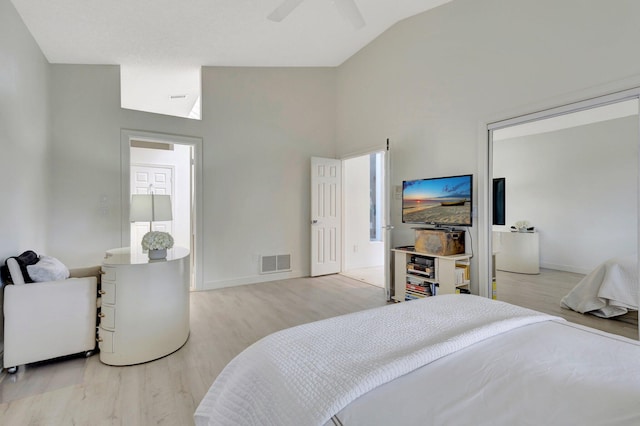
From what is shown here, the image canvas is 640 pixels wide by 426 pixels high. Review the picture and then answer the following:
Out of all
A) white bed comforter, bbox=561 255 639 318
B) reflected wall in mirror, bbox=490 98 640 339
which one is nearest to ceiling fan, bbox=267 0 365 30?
reflected wall in mirror, bbox=490 98 640 339

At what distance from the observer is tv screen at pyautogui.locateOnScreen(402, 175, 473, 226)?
3.21 m

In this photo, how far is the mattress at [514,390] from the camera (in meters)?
0.73

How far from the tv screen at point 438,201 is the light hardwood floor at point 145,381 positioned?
4.78 feet

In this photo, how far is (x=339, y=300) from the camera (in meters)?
3.85

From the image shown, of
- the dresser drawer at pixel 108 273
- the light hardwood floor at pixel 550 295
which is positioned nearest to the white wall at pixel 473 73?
the light hardwood floor at pixel 550 295

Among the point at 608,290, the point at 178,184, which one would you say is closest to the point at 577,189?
the point at 608,290

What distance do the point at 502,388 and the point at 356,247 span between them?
5143mm

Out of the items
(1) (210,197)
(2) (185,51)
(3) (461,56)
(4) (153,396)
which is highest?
(2) (185,51)

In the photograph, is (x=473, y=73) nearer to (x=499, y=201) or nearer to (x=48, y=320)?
(x=499, y=201)

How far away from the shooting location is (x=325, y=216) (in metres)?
5.13

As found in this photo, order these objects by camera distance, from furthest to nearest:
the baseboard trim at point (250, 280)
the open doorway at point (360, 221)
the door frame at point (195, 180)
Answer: the open doorway at point (360, 221)
the baseboard trim at point (250, 280)
the door frame at point (195, 180)

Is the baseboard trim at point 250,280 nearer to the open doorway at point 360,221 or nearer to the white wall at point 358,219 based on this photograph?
the open doorway at point 360,221

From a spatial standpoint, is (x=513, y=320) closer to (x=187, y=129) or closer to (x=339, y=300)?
(x=339, y=300)

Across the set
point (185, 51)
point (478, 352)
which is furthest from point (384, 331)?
point (185, 51)
